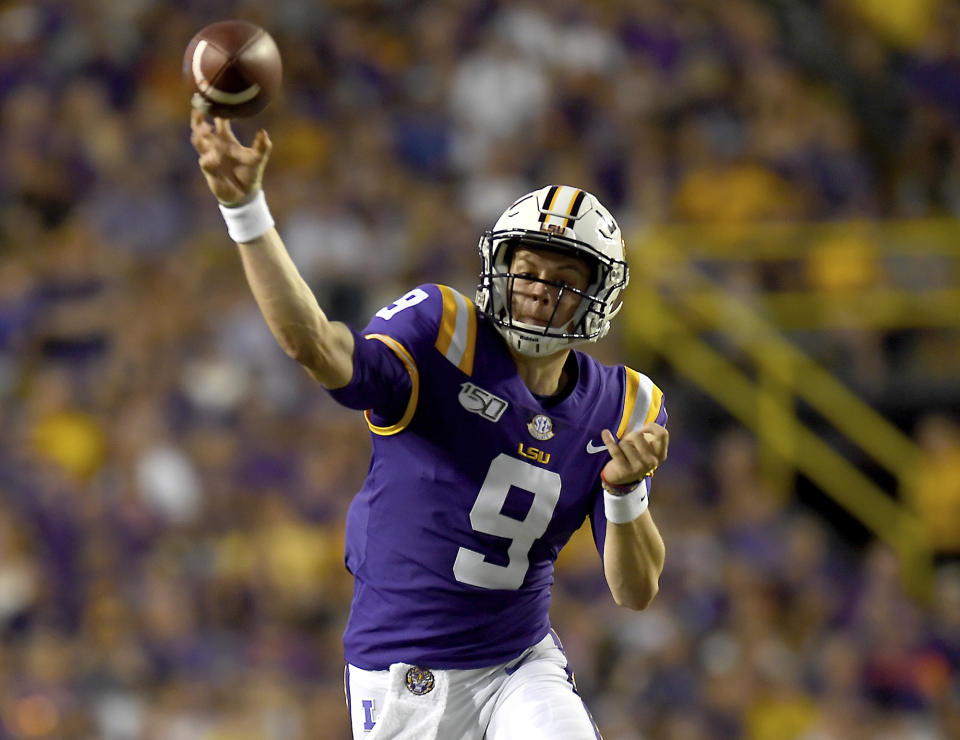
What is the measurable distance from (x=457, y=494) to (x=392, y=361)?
1.45 feet

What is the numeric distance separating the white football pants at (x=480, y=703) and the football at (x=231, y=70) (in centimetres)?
158

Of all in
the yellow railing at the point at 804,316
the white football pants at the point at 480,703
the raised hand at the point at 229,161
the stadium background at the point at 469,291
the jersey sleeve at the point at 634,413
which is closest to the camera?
the raised hand at the point at 229,161

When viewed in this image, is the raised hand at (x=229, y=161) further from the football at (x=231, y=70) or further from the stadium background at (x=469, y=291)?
the stadium background at (x=469, y=291)

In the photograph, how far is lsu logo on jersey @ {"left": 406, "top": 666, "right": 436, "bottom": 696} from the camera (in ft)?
12.7

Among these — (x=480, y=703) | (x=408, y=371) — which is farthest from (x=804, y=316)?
(x=408, y=371)

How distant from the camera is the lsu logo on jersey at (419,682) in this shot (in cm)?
388

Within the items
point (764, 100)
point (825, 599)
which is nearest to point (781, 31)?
point (764, 100)

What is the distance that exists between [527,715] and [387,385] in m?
0.95

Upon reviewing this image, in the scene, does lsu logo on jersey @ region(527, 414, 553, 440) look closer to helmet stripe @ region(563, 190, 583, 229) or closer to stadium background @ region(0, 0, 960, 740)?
helmet stripe @ region(563, 190, 583, 229)

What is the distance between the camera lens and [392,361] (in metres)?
3.63

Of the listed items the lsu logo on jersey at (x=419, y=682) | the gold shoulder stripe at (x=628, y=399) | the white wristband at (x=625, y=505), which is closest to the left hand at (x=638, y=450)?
the white wristband at (x=625, y=505)

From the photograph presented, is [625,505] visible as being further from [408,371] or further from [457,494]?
[408,371]

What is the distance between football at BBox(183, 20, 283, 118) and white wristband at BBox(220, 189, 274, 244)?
0.28m

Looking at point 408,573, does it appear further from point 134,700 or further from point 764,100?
point 764,100
